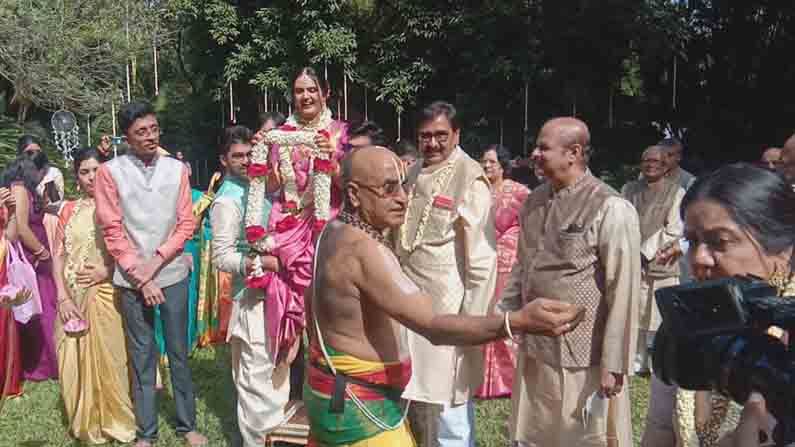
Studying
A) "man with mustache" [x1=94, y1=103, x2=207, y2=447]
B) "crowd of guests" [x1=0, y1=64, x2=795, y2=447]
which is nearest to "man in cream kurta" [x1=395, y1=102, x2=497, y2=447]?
"crowd of guests" [x1=0, y1=64, x2=795, y2=447]

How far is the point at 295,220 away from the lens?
424 cm

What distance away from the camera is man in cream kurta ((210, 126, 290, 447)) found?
437 cm

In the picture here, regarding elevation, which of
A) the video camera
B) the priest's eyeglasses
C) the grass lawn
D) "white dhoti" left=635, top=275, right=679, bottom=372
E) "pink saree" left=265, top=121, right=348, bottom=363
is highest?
the priest's eyeglasses

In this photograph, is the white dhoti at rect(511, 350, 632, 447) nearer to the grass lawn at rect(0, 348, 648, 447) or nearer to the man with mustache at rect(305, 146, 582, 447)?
the man with mustache at rect(305, 146, 582, 447)

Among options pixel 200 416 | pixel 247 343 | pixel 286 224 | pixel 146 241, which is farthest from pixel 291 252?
pixel 200 416

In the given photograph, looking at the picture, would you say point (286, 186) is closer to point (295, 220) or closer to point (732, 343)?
point (295, 220)

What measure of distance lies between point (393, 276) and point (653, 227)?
423cm

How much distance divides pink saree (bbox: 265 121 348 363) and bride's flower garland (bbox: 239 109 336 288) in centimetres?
2

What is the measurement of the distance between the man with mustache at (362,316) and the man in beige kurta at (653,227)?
3.91 meters

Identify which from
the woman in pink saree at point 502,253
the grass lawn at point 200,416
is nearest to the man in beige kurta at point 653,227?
the grass lawn at point 200,416

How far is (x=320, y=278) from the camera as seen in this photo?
104 inches

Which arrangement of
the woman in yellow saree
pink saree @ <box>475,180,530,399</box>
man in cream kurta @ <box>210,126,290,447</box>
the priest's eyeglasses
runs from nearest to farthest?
the priest's eyeglasses
man in cream kurta @ <box>210,126,290,447</box>
the woman in yellow saree
pink saree @ <box>475,180,530,399</box>

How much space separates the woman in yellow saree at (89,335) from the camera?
4.68 metres

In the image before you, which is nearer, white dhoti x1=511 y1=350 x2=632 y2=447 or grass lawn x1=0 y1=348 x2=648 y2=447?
white dhoti x1=511 y1=350 x2=632 y2=447
